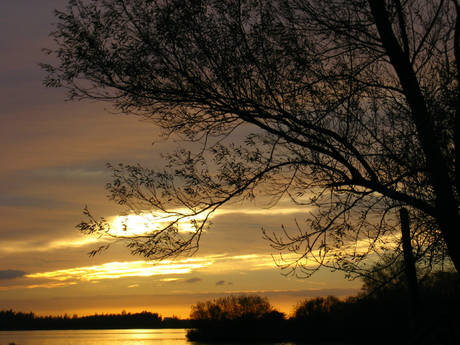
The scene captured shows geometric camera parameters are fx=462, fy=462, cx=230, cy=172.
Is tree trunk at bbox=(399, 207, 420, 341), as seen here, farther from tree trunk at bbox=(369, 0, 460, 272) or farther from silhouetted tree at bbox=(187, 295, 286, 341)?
silhouetted tree at bbox=(187, 295, 286, 341)

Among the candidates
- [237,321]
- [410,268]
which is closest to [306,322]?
[237,321]

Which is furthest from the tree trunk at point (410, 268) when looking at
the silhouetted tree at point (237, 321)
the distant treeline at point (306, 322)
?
the silhouetted tree at point (237, 321)

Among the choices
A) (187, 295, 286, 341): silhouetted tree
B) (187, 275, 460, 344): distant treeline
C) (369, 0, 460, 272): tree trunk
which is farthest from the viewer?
(187, 295, 286, 341): silhouetted tree

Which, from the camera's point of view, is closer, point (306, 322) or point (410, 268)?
point (410, 268)

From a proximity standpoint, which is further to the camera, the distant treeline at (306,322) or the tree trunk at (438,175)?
the distant treeline at (306,322)

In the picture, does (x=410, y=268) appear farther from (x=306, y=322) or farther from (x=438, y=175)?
(x=306, y=322)

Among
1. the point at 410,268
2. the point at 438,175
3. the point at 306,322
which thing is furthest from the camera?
the point at 306,322

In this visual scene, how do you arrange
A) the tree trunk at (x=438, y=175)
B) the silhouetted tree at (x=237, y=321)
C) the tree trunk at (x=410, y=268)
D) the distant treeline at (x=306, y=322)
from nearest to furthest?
the tree trunk at (x=438, y=175) < the tree trunk at (x=410, y=268) < the distant treeline at (x=306, y=322) < the silhouetted tree at (x=237, y=321)

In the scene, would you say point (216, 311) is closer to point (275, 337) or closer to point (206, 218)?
point (275, 337)

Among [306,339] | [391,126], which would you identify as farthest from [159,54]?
[306,339]

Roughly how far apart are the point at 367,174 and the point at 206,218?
10.3ft

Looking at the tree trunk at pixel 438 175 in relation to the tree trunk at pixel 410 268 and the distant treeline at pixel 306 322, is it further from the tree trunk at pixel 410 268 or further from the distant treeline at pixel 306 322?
the distant treeline at pixel 306 322

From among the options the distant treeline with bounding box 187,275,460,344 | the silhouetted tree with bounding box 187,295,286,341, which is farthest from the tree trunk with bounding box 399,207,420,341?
the silhouetted tree with bounding box 187,295,286,341

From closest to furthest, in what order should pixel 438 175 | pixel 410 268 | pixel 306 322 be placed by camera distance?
pixel 438 175
pixel 410 268
pixel 306 322
